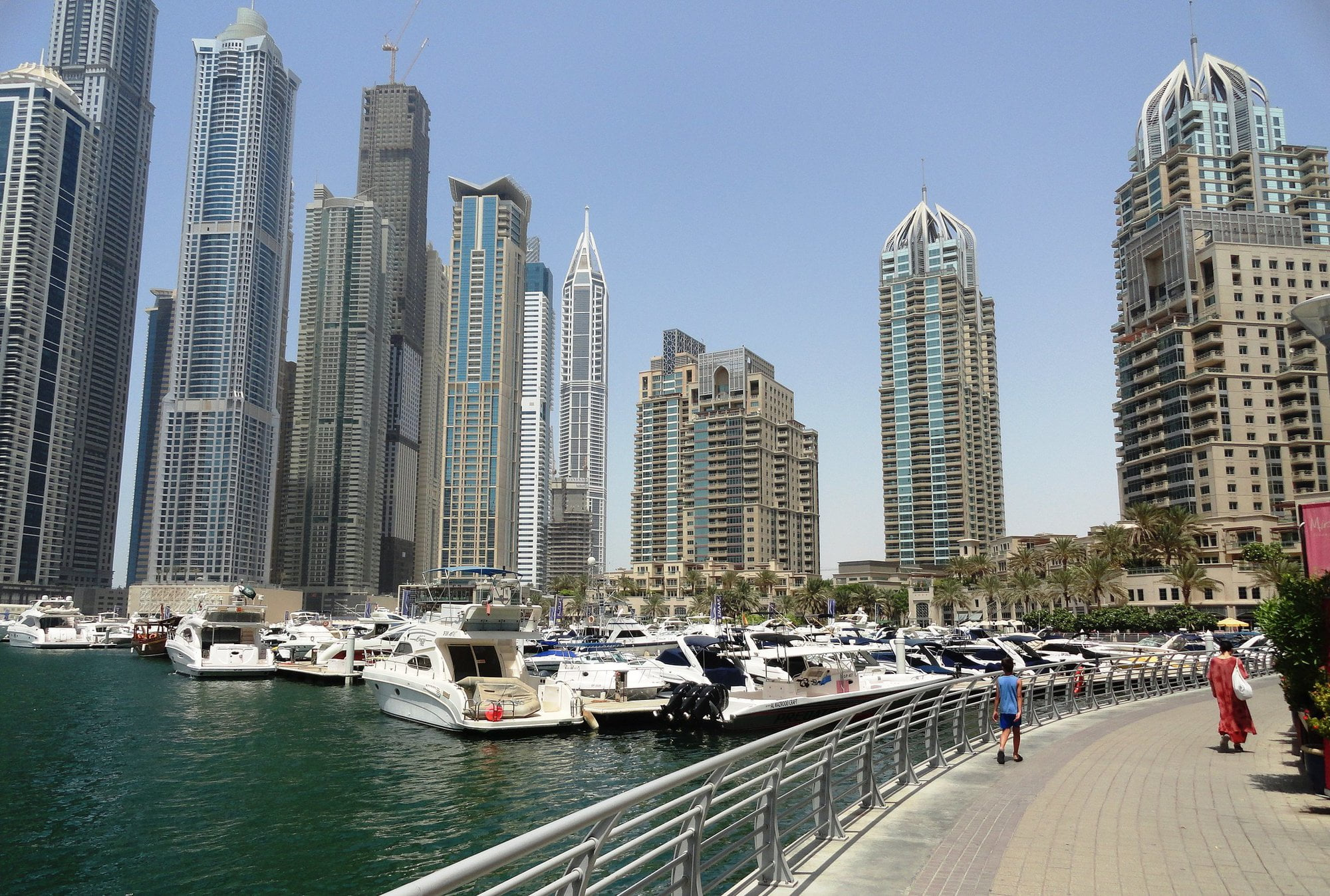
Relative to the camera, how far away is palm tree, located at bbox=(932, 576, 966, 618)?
122562 mm

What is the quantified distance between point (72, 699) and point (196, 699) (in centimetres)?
601

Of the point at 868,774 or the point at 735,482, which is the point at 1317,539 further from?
the point at 735,482

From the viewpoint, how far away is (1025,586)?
4026 inches

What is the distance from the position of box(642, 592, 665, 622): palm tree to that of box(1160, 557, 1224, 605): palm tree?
3156 inches

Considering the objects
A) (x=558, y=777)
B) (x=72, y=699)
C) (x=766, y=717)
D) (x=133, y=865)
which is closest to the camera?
(x=133, y=865)

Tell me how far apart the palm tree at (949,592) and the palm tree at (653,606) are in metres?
44.3

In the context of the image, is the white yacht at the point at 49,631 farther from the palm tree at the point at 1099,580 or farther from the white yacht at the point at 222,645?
the palm tree at the point at 1099,580

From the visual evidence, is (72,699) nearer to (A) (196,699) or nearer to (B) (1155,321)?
(A) (196,699)

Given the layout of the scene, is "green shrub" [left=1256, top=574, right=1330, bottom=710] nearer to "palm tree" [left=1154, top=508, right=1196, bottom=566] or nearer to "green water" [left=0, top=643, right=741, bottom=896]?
"green water" [left=0, top=643, right=741, bottom=896]

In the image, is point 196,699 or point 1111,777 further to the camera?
point 196,699

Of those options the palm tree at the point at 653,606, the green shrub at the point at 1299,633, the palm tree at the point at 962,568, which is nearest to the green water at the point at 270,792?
the green shrub at the point at 1299,633

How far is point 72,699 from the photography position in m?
43.8

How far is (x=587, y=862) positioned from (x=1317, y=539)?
10373 mm

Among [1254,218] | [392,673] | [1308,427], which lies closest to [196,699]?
[392,673]
